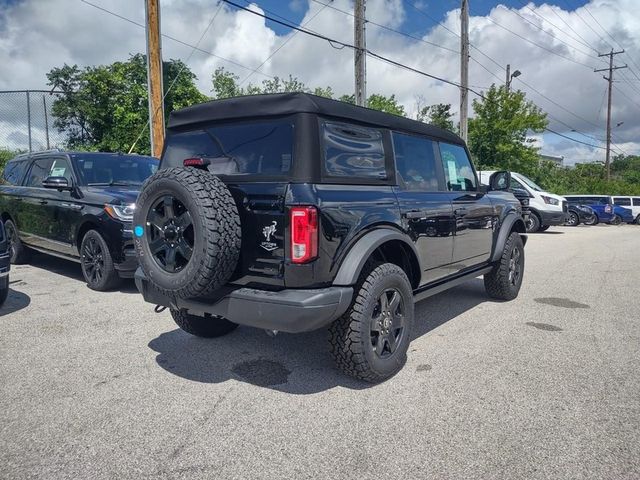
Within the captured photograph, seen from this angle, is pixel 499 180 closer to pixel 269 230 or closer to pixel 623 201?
pixel 269 230

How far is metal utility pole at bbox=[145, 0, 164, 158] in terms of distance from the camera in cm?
978

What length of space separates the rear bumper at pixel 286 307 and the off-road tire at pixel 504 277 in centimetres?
320

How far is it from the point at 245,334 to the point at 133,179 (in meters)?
3.56

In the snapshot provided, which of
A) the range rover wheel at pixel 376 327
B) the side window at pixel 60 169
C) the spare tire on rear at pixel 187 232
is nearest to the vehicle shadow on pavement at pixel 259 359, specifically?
the range rover wheel at pixel 376 327

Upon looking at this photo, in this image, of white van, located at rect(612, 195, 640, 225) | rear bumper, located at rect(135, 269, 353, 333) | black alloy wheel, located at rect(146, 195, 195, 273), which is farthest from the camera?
white van, located at rect(612, 195, 640, 225)

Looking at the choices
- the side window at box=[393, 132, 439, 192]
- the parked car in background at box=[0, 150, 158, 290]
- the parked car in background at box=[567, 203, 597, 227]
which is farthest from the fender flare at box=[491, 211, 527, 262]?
the parked car in background at box=[567, 203, 597, 227]

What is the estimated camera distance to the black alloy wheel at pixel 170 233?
3123 mm

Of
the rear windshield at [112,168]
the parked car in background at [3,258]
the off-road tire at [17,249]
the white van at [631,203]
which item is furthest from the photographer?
the white van at [631,203]

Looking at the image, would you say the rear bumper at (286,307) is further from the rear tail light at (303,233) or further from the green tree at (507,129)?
the green tree at (507,129)

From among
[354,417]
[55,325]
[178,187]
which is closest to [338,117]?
[178,187]

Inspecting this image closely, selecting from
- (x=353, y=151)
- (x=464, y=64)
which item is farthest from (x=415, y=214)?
(x=464, y=64)

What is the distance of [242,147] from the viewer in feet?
11.3

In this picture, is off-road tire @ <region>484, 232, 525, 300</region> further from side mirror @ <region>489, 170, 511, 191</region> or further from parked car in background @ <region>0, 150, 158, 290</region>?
parked car in background @ <region>0, 150, 158, 290</region>

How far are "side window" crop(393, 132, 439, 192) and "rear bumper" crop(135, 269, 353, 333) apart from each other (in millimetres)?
1391
